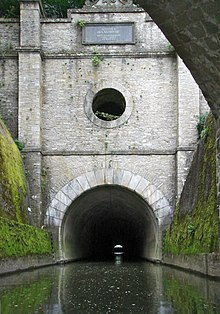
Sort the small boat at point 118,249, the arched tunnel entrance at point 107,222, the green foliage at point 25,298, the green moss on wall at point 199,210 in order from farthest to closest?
the small boat at point 118,249 < the arched tunnel entrance at point 107,222 < the green moss on wall at point 199,210 < the green foliage at point 25,298

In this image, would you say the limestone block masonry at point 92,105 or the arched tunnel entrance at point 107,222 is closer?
the limestone block masonry at point 92,105

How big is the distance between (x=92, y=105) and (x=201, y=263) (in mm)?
9824

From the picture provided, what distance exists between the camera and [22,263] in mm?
12602

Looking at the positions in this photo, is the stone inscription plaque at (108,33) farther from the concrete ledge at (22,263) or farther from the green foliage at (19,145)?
the concrete ledge at (22,263)

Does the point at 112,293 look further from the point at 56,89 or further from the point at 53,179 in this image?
the point at 56,89

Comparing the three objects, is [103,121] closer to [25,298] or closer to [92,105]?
[92,105]

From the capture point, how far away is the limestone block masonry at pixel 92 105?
1788 cm

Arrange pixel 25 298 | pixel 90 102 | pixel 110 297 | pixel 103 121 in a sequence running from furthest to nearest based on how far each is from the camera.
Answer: pixel 90 102 < pixel 103 121 < pixel 110 297 < pixel 25 298

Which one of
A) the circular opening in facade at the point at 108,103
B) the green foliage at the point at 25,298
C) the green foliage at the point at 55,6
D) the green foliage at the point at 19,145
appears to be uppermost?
the green foliage at the point at 55,6

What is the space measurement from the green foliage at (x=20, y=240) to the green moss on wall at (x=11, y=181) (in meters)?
0.68

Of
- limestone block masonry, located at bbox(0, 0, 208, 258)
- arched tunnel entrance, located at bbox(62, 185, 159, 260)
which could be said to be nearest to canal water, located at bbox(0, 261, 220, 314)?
limestone block masonry, located at bbox(0, 0, 208, 258)

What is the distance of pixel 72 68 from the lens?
18.6 meters

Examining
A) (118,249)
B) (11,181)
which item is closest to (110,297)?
(11,181)

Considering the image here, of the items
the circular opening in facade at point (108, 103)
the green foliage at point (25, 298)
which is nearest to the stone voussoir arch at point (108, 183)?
the circular opening in facade at point (108, 103)
